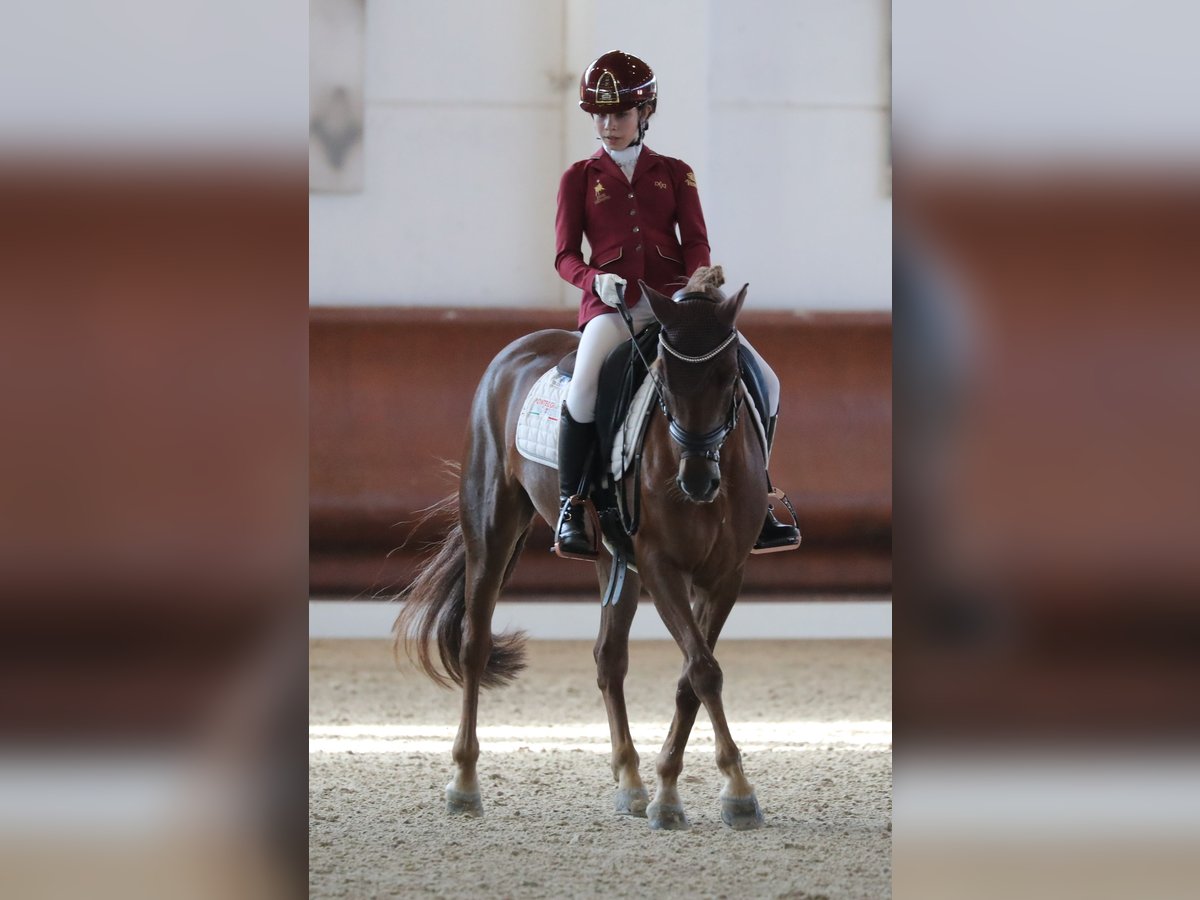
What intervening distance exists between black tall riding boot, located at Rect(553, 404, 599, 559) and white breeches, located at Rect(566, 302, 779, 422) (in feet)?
0.09

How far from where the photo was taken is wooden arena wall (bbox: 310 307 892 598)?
19.1ft

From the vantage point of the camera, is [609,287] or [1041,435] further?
[609,287]

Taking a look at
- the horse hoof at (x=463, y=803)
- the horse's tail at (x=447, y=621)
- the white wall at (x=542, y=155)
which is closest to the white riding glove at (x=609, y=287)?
the horse's tail at (x=447, y=621)

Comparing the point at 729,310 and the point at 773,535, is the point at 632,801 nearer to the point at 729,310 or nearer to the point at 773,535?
the point at 773,535

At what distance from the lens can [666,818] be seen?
2852mm

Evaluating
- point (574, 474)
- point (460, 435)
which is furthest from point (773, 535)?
point (460, 435)

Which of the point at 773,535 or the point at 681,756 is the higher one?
the point at 773,535

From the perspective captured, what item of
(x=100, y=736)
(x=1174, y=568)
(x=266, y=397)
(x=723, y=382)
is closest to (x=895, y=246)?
(x=1174, y=568)

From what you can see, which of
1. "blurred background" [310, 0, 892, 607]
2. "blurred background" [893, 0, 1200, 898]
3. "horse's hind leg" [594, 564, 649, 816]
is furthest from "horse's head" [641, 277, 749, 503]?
"blurred background" [310, 0, 892, 607]

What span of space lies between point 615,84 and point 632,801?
1609mm

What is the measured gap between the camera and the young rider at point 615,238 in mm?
2918

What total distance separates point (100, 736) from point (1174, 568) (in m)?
1.04

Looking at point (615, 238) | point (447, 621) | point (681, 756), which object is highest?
point (615, 238)

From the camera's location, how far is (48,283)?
1.30 metres
